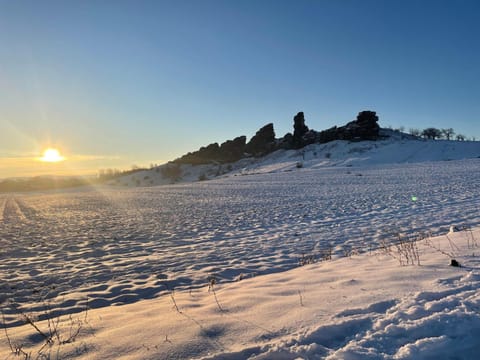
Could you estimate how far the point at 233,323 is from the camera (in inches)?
123

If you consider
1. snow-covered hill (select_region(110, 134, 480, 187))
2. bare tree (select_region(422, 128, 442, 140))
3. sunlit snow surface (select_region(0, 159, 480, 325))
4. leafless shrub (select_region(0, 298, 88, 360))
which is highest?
bare tree (select_region(422, 128, 442, 140))

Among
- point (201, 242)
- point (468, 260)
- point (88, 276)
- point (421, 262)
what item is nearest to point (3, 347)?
point (88, 276)

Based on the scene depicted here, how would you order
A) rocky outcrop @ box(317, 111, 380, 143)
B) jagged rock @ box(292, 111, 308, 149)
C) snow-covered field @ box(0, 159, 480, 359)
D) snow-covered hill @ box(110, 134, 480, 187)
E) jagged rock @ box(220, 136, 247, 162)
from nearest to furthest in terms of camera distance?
snow-covered field @ box(0, 159, 480, 359) → snow-covered hill @ box(110, 134, 480, 187) → rocky outcrop @ box(317, 111, 380, 143) → jagged rock @ box(292, 111, 308, 149) → jagged rock @ box(220, 136, 247, 162)

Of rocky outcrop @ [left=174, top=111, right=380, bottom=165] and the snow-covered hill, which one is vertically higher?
rocky outcrop @ [left=174, top=111, right=380, bottom=165]

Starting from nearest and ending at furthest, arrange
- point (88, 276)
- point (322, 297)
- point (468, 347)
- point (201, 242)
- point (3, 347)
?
point (468, 347) < point (3, 347) < point (322, 297) < point (88, 276) < point (201, 242)

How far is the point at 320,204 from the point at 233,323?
1452 cm

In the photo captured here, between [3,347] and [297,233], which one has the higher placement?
[3,347]

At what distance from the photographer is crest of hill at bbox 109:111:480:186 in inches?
2421

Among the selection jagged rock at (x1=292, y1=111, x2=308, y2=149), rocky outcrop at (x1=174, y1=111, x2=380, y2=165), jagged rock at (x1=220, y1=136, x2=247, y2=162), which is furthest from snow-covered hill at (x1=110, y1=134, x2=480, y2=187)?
jagged rock at (x1=220, y1=136, x2=247, y2=162)

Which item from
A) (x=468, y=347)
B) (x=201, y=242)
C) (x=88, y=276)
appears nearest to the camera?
(x=468, y=347)

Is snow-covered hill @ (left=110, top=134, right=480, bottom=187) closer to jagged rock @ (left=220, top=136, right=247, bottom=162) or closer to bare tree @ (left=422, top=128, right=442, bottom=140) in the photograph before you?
jagged rock @ (left=220, top=136, right=247, bottom=162)

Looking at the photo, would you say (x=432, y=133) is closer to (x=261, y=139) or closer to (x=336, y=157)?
(x=261, y=139)

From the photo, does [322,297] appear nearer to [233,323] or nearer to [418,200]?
[233,323]

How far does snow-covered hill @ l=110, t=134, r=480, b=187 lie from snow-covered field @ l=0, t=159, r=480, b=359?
48900 millimetres
